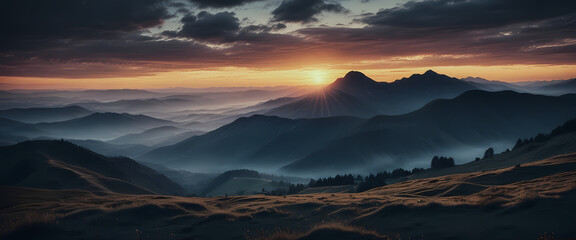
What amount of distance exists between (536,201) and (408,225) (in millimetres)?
8476

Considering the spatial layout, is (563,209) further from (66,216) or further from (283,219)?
(66,216)

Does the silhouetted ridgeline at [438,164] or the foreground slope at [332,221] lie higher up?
the foreground slope at [332,221]

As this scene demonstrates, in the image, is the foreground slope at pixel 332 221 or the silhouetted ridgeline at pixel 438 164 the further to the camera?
the silhouetted ridgeline at pixel 438 164

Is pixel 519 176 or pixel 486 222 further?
pixel 519 176

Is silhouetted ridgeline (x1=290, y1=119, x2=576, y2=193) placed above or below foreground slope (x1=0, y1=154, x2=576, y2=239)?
below

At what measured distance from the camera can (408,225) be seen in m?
23.0

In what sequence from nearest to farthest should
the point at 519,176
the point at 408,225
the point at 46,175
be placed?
the point at 408,225 → the point at 519,176 → the point at 46,175

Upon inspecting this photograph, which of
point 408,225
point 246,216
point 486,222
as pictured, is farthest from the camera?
point 246,216

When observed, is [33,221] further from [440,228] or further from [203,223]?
[440,228]

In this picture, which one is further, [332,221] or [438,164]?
[438,164]

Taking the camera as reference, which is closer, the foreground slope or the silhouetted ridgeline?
the foreground slope

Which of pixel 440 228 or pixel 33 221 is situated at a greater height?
pixel 33 221

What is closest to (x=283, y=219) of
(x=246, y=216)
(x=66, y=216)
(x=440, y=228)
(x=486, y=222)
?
(x=246, y=216)

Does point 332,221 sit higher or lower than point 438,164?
higher
